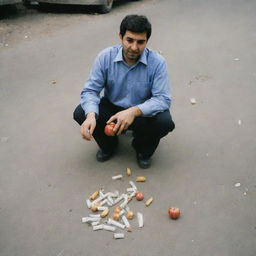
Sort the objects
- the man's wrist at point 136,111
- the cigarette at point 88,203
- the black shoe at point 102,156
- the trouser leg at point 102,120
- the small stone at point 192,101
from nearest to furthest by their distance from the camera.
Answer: the man's wrist at point 136,111 < the cigarette at point 88,203 < the trouser leg at point 102,120 < the black shoe at point 102,156 < the small stone at point 192,101

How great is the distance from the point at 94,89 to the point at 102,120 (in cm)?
37

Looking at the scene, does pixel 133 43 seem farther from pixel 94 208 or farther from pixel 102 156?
pixel 94 208

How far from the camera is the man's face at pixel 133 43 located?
11.7 ft

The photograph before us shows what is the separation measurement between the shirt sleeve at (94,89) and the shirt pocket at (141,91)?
1.26 feet

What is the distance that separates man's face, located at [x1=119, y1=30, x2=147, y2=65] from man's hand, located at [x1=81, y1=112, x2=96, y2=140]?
772 mm

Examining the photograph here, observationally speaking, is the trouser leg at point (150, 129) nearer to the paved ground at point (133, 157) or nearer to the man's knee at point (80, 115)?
the paved ground at point (133, 157)

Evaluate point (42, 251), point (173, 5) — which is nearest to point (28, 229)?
point (42, 251)

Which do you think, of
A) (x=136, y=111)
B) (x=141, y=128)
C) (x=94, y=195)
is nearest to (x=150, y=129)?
(x=141, y=128)

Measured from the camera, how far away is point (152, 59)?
3.85 m

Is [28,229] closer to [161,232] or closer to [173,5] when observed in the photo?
[161,232]

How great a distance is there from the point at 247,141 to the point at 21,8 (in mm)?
7833

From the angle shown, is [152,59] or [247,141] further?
[247,141]

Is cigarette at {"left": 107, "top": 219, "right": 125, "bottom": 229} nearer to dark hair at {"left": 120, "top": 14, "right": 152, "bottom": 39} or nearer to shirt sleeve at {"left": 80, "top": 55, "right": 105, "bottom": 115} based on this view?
shirt sleeve at {"left": 80, "top": 55, "right": 105, "bottom": 115}

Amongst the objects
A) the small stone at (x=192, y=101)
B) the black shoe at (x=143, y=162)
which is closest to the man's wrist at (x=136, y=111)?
the black shoe at (x=143, y=162)
